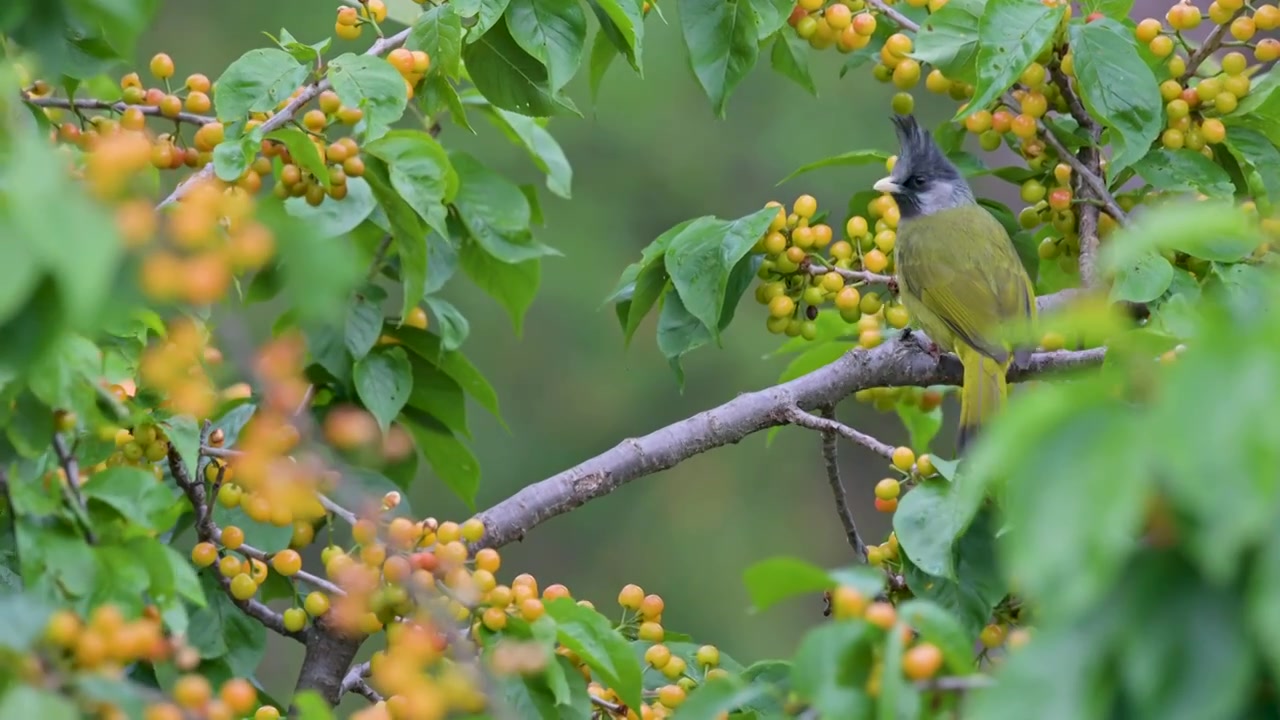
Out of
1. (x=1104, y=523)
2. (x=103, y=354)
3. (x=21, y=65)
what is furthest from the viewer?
(x=21, y=65)

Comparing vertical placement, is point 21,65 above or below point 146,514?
above

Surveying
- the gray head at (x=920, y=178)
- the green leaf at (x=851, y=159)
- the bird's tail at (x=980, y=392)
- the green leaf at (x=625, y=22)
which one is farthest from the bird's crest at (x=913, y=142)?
the green leaf at (x=625, y=22)

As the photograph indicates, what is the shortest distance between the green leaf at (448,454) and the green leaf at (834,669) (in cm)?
159

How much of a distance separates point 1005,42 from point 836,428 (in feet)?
2.29

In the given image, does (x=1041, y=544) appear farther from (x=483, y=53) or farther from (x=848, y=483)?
(x=848, y=483)

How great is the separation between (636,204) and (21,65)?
24.1 feet

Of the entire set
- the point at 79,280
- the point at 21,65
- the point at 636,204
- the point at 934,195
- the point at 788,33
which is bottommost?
the point at 636,204

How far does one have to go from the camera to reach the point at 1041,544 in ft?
2.99

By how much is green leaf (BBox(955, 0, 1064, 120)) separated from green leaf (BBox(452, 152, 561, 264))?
0.89 m

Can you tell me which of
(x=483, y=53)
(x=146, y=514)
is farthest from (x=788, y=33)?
(x=146, y=514)

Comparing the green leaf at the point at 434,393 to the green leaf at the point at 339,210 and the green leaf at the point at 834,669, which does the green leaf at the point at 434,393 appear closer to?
the green leaf at the point at 339,210

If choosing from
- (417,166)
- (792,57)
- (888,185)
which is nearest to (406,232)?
(417,166)

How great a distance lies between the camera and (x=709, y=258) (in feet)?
8.01

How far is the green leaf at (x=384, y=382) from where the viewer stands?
2.47 metres
